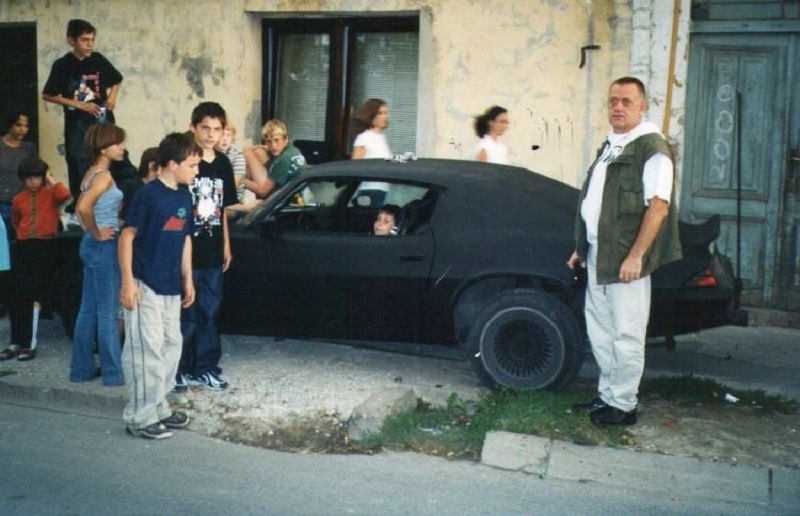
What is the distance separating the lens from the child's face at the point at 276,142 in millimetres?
9242

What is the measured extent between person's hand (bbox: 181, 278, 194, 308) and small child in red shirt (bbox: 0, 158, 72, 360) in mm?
1963

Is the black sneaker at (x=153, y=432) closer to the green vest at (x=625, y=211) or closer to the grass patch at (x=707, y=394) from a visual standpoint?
the green vest at (x=625, y=211)

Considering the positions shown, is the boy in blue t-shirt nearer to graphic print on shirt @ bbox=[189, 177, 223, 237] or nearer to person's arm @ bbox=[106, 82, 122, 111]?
graphic print on shirt @ bbox=[189, 177, 223, 237]

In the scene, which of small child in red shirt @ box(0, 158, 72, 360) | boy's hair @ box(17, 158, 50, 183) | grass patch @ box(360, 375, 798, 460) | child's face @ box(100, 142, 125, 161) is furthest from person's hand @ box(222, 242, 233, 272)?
boy's hair @ box(17, 158, 50, 183)

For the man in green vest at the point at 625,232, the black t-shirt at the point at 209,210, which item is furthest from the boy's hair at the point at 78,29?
the man in green vest at the point at 625,232

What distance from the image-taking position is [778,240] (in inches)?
395

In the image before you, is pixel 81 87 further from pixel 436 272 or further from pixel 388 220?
pixel 436 272

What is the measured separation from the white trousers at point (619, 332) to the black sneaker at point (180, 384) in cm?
256

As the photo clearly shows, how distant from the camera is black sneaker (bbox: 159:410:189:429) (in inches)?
252

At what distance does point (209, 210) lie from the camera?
6.83 m

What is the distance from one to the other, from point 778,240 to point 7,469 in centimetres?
704

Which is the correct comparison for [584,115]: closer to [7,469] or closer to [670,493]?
[670,493]

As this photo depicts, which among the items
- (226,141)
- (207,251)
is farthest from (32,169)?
(207,251)

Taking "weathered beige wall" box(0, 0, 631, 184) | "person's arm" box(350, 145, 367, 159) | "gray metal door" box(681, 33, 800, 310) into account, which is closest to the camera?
"person's arm" box(350, 145, 367, 159)
